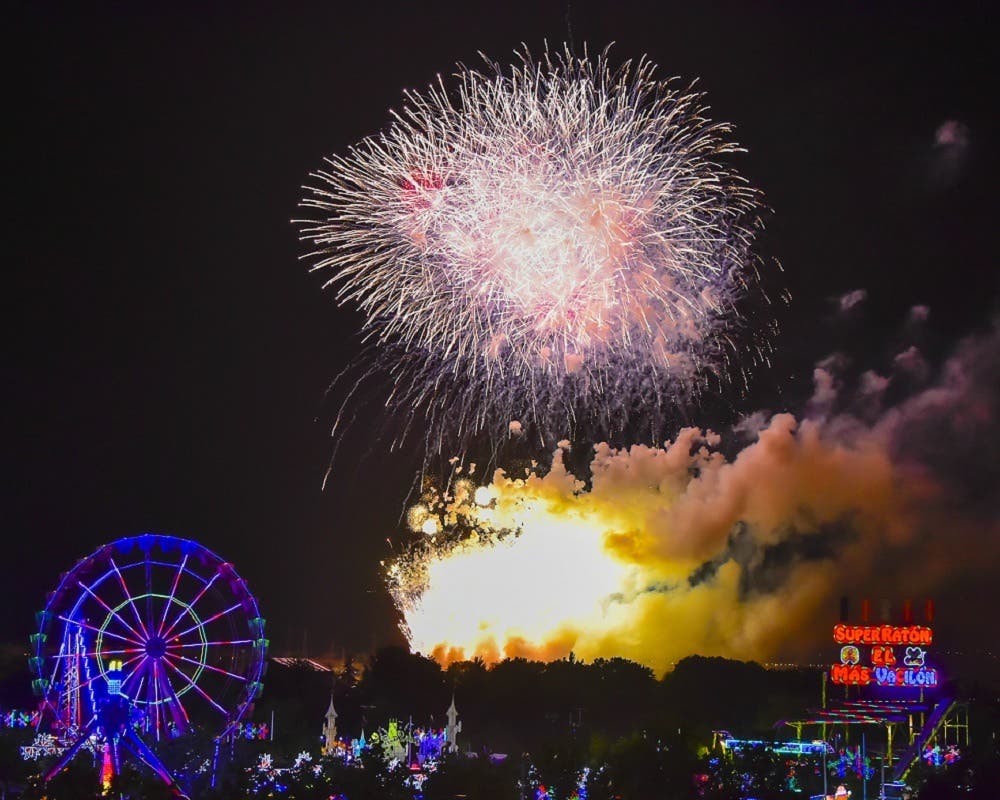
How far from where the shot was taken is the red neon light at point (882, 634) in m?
74.1

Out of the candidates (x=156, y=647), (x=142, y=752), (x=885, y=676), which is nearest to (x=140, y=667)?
(x=156, y=647)

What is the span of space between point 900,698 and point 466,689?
2992 centimetres

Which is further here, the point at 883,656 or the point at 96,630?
the point at 883,656

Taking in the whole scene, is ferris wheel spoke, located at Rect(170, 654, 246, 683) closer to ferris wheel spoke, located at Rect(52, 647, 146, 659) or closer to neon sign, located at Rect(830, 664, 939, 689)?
ferris wheel spoke, located at Rect(52, 647, 146, 659)

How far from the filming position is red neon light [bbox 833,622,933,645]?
74125mm

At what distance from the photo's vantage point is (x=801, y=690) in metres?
94.8

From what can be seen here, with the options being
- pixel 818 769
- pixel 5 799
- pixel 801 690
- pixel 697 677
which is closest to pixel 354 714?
pixel 697 677

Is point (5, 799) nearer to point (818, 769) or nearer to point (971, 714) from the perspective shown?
point (818, 769)

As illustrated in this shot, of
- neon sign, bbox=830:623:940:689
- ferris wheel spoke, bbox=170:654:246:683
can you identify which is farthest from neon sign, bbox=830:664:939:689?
ferris wheel spoke, bbox=170:654:246:683

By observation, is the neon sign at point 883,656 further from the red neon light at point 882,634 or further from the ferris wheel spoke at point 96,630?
the ferris wheel spoke at point 96,630

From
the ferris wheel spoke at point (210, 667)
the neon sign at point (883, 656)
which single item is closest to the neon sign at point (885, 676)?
the neon sign at point (883, 656)

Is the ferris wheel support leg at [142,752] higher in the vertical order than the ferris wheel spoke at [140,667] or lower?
lower

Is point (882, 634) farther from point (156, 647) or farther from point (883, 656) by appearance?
point (156, 647)

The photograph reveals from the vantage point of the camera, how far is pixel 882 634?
7456 centimetres
